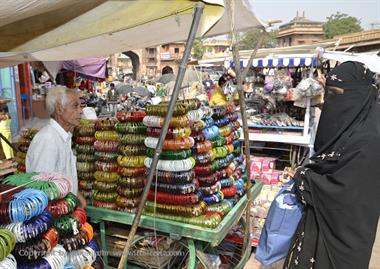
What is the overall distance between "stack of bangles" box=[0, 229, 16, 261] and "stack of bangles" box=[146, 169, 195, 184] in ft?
4.20

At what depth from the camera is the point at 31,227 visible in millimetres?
1312

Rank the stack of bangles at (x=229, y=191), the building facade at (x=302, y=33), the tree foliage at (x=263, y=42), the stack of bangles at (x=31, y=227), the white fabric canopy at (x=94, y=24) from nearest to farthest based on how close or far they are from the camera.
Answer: the stack of bangles at (x=31, y=227) → the white fabric canopy at (x=94, y=24) → the stack of bangles at (x=229, y=191) → the tree foliage at (x=263, y=42) → the building facade at (x=302, y=33)

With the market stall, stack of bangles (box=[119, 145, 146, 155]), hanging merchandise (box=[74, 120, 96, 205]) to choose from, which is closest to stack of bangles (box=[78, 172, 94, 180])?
hanging merchandise (box=[74, 120, 96, 205])

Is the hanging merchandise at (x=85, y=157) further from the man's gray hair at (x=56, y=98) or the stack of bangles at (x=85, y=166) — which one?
the man's gray hair at (x=56, y=98)

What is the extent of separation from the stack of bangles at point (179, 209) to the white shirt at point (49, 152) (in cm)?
66

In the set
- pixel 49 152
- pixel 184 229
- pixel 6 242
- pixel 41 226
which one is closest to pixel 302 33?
pixel 184 229

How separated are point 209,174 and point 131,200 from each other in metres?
0.71

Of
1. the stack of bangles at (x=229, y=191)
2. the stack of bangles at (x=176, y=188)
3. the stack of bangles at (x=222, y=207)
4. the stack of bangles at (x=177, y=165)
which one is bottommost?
the stack of bangles at (x=222, y=207)

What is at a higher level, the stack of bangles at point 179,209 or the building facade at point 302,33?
the building facade at point 302,33

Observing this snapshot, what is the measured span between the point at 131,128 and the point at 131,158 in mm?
258

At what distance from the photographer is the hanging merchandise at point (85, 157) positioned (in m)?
2.96

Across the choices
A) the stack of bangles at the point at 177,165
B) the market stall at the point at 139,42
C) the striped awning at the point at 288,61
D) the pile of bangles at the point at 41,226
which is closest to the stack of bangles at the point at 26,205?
the pile of bangles at the point at 41,226

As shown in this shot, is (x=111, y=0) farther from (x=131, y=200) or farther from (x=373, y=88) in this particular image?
(x=373, y=88)

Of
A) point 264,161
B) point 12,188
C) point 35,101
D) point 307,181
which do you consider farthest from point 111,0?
point 35,101
